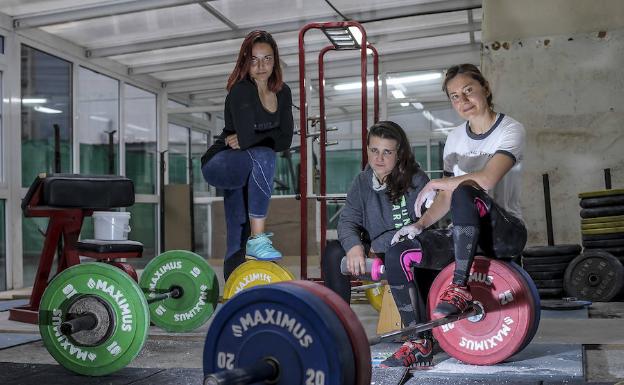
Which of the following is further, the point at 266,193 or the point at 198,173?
the point at 198,173

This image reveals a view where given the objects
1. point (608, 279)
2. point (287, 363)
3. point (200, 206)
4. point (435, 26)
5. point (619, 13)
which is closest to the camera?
point (287, 363)

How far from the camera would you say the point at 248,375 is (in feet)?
3.65

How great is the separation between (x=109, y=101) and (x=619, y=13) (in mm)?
4293

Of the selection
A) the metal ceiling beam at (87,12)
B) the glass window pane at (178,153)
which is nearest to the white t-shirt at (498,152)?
the metal ceiling beam at (87,12)

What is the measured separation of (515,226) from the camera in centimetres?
192

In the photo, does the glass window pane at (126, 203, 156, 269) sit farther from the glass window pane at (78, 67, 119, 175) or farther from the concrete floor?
the concrete floor

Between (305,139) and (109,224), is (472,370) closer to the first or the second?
(305,139)

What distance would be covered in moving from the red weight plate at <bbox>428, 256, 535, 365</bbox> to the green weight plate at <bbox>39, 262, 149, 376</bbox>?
2.72 feet

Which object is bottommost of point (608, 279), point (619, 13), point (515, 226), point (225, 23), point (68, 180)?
point (608, 279)

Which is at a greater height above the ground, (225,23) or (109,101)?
(225,23)

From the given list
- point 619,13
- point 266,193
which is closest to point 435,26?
point 619,13

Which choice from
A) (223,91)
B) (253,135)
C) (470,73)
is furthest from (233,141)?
(223,91)

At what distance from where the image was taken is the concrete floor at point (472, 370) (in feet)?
6.04

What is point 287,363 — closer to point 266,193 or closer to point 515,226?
point 515,226
